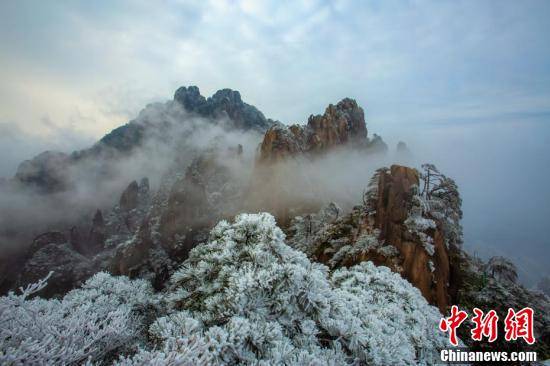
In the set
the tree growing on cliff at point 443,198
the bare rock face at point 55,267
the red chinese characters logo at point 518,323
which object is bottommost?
the bare rock face at point 55,267

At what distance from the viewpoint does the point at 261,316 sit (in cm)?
787

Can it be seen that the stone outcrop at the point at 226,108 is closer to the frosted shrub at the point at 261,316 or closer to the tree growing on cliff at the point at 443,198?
the tree growing on cliff at the point at 443,198

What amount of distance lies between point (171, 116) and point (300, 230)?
17065 centimetres

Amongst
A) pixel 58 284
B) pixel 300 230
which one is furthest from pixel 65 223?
pixel 300 230

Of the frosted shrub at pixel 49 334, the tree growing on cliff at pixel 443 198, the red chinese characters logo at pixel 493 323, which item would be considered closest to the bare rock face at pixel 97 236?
the tree growing on cliff at pixel 443 198

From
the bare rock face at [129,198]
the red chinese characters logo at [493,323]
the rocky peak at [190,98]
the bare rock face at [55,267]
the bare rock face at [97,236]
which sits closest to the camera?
the red chinese characters logo at [493,323]

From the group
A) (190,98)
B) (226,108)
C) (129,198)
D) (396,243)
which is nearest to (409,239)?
(396,243)

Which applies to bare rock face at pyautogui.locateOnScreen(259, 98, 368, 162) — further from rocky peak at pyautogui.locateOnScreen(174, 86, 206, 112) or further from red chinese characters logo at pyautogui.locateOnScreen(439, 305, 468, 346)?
rocky peak at pyautogui.locateOnScreen(174, 86, 206, 112)

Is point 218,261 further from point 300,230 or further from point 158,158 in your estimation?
point 158,158

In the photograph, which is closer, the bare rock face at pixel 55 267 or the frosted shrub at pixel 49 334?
the frosted shrub at pixel 49 334

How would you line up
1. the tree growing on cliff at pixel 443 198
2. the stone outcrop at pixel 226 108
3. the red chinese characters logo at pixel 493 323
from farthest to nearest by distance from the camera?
1. the stone outcrop at pixel 226 108
2. the tree growing on cliff at pixel 443 198
3. the red chinese characters logo at pixel 493 323

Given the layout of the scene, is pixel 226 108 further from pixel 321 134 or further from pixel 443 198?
pixel 443 198

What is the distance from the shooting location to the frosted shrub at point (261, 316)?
667 cm

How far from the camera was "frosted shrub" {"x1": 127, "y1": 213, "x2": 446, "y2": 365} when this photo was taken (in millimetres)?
6672
